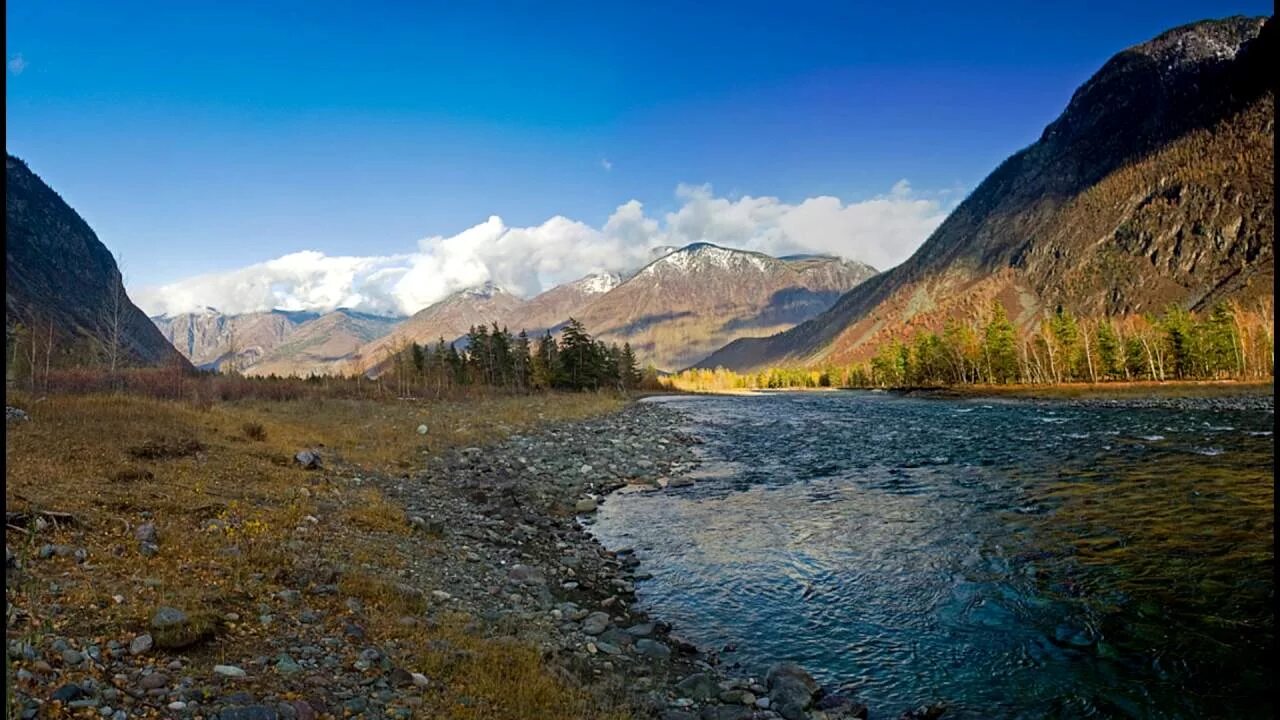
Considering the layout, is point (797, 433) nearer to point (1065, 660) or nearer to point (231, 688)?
point (1065, 660)

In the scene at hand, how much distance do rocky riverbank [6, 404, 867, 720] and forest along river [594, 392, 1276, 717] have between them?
132 centimetres

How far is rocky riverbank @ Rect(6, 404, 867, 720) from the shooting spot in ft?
23.5

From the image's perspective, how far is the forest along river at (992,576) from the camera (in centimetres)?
1046

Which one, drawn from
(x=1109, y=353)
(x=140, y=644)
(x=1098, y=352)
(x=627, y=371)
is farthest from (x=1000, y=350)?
(x=140, y=644)

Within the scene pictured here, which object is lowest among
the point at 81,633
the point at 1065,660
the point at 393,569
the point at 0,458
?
the point at 1065,660

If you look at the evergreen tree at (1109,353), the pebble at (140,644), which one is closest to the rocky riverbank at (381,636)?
the pebble at (140,644)

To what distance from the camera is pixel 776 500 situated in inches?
942

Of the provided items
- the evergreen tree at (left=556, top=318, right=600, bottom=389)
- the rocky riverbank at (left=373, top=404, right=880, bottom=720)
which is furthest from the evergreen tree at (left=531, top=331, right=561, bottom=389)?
the rocky riverbank at (left=373, top=404, right=880, bottom=720)

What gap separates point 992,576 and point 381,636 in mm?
12892

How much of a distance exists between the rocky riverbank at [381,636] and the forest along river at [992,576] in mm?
1318

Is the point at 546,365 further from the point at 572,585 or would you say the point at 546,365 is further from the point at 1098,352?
the point at 572,585

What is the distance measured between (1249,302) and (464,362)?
726 ft

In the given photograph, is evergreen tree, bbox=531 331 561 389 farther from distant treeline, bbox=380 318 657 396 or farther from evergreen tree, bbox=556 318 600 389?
evergreen tree, bbox=556 318 600 389

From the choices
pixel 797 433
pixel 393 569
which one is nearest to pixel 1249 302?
pixel 797 433
